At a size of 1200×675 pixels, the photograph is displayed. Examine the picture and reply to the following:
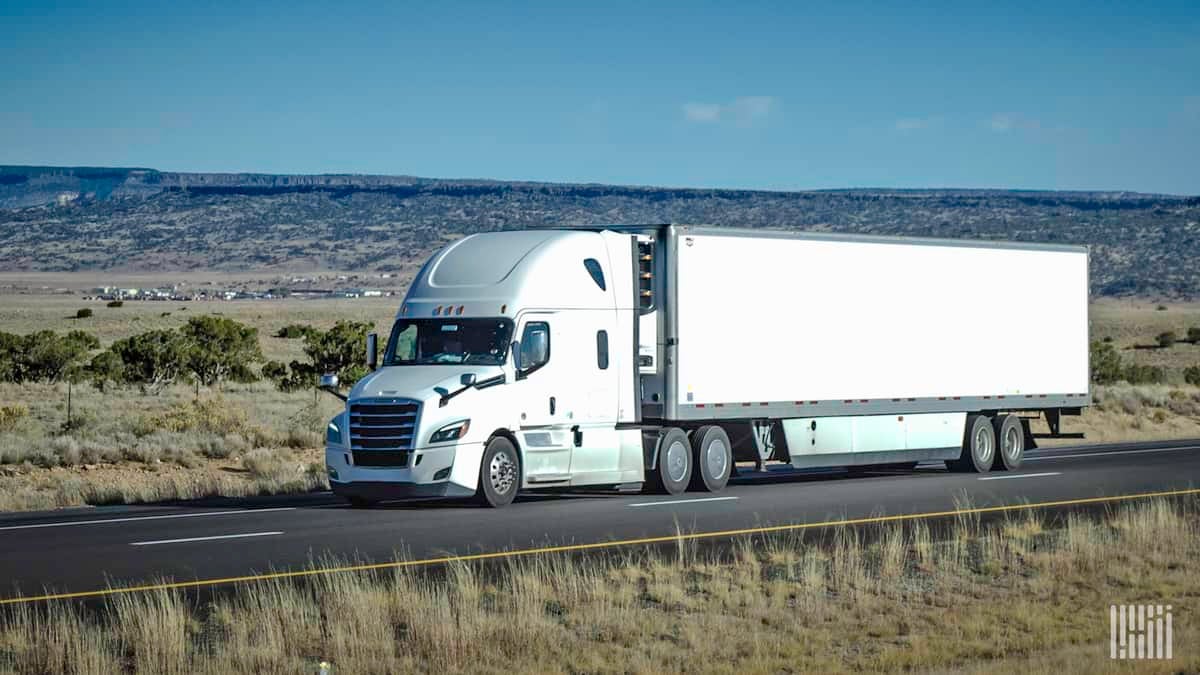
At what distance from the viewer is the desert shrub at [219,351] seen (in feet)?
181

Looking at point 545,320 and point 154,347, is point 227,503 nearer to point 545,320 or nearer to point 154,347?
point 545,320

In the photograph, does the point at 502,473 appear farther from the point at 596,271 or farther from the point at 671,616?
the point at 671,616

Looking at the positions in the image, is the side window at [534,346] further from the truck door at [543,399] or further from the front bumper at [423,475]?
the front bumper at [423,475]

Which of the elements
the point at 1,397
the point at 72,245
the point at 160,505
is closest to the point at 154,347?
the point at 1,397

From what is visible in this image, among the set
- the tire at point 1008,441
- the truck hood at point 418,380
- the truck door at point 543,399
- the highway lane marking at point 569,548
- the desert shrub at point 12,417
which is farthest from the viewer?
the desert shrub at point 12,417

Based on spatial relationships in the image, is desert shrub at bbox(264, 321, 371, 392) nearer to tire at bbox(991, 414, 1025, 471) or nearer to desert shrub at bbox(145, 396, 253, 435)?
desert shrub at bbox(145, 396, 253, 435)

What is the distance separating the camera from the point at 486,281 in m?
22.1

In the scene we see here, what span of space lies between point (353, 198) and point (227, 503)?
172 m

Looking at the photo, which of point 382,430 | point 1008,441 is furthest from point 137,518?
point 1008,441

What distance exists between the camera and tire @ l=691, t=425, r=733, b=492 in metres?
23.9

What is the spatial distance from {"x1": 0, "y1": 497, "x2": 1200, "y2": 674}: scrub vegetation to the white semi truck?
5385 millimetres

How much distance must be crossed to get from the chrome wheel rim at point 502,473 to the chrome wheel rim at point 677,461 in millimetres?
2612

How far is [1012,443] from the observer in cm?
2883

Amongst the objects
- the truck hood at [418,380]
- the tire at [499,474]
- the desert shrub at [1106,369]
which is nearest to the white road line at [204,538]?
the truck hood at [418,380]
